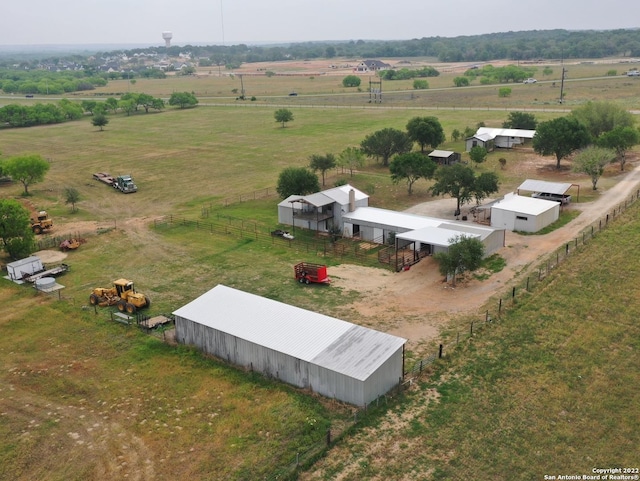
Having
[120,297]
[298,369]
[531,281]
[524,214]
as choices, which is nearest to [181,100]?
[524,214]

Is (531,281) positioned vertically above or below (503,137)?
below

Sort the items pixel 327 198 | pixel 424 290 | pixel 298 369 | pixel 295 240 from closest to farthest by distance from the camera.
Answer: pixel 298 369 < pixel 424 290 < pixel 295 240 < pixel 327 198

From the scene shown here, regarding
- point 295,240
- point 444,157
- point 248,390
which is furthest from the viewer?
point 444,157

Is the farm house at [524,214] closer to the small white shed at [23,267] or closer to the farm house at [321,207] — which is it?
the farm house at [321,207]

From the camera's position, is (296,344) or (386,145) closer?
(296,344)

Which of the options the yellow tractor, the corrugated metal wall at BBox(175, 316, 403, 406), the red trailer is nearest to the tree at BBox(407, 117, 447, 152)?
the red trailer

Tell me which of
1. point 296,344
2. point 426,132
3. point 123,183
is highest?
point 426,132

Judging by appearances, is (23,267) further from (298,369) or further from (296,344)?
(298,369)

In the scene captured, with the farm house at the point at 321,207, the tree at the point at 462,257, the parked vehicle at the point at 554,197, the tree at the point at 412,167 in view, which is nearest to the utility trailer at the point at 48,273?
the farm house at the point at 321,207
